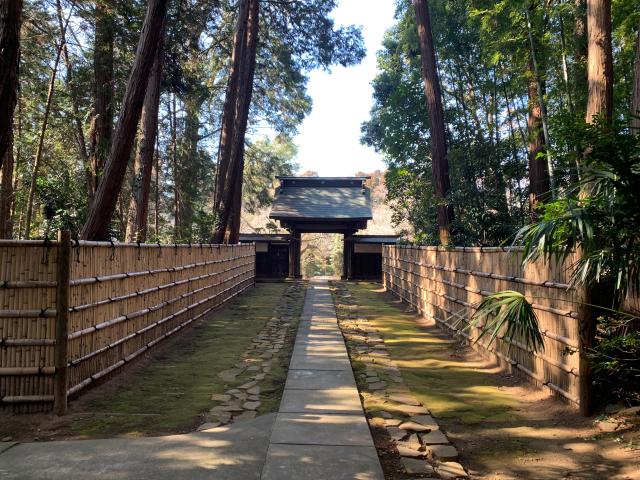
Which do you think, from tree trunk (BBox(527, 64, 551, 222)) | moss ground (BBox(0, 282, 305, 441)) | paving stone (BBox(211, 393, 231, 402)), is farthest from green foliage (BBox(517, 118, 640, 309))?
tree trunk (BBox(527, 64, 551, 222))

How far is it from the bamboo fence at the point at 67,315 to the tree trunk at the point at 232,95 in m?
10.0

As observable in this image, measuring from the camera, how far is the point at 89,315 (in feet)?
16.8

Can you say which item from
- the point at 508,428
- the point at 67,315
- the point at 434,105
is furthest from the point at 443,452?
the point at 434,105

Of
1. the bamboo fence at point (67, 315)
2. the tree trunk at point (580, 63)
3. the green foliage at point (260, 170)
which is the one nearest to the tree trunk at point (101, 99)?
the bamboo fence at point (67, 315)

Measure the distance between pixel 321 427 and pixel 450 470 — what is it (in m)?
1.08

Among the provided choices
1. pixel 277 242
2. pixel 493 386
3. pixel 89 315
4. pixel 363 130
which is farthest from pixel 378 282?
pixel 89 315

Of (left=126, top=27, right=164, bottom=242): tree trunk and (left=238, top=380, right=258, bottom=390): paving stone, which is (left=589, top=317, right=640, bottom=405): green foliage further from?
(left=126, top=27, right=164, bottom=242): tree trunk

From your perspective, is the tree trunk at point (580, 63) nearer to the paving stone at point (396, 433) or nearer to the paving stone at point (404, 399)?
the paving stone at point (404, 399)

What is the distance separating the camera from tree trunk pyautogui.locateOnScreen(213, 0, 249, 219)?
53.9 ft

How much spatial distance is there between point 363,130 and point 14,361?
22766 millimetres

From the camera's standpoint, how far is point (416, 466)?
3.59 m

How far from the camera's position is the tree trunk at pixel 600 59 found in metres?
6.64

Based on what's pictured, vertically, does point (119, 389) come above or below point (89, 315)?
below

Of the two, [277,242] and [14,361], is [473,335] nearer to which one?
[14,361]
